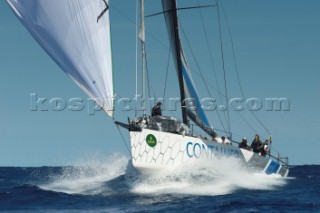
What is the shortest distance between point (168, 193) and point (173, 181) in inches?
46.7

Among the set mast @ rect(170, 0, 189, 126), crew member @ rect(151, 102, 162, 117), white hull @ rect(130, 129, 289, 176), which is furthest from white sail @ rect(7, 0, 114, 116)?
mast @ rect(170, 0, 189, 126)

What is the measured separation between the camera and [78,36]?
1830 cm

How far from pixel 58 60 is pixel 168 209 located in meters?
5.62

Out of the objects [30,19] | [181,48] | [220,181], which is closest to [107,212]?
[30,19]

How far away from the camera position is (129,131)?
20.6 meters

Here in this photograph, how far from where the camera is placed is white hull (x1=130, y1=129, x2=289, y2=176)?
67.2 feet

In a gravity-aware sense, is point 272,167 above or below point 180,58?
below

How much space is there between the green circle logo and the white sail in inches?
85.3

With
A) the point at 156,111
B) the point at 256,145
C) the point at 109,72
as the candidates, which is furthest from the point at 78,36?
the point at 256,145

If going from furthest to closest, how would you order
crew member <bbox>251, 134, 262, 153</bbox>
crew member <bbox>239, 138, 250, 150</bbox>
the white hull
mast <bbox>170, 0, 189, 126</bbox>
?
crew member <bbox>251, 134, 262, 153</bbox> → crew member <bbox>239, 138, 250, 150</bbox> → mast <bbox>170, 0, 189, 126</bbox> → the white hull

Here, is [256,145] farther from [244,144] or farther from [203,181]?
[203,181]

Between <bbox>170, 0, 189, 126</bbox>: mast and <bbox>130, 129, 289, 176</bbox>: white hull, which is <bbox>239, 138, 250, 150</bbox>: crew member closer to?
<bbox>130, 129, 289, 176</bbox>: white hull

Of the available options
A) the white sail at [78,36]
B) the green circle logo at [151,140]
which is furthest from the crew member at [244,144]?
the white sail at [78,36]

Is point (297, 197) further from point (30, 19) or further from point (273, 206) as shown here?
point (30, 19)
